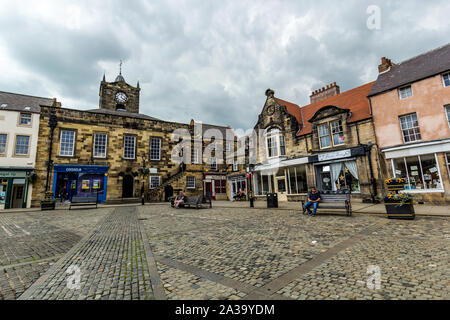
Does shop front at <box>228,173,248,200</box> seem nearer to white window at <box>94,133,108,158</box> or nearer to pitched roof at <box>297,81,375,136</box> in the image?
pitched roof at <box>297,81,375,136</box>

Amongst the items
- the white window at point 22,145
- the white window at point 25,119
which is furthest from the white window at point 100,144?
the white window at point 25,119

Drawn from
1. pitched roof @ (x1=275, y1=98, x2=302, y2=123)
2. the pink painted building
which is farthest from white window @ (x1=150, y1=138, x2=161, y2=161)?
the pink painted building

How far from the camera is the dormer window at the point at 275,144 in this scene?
19.9 m

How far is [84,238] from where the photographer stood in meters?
6.51

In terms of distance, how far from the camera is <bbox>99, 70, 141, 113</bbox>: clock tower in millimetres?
32938

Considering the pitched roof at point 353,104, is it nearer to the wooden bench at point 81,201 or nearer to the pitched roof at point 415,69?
the pitched roof at point 415,69

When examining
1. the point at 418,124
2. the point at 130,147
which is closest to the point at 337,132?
the point at 418,124

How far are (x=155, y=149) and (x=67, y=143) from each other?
9103 millimetres

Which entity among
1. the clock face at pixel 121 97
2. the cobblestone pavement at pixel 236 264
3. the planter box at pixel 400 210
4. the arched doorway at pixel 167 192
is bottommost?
the cobblestone pavement at pixel 236 264

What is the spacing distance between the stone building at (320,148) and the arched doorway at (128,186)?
14.9 metres

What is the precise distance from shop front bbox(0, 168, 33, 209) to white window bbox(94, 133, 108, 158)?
582 centimetres
